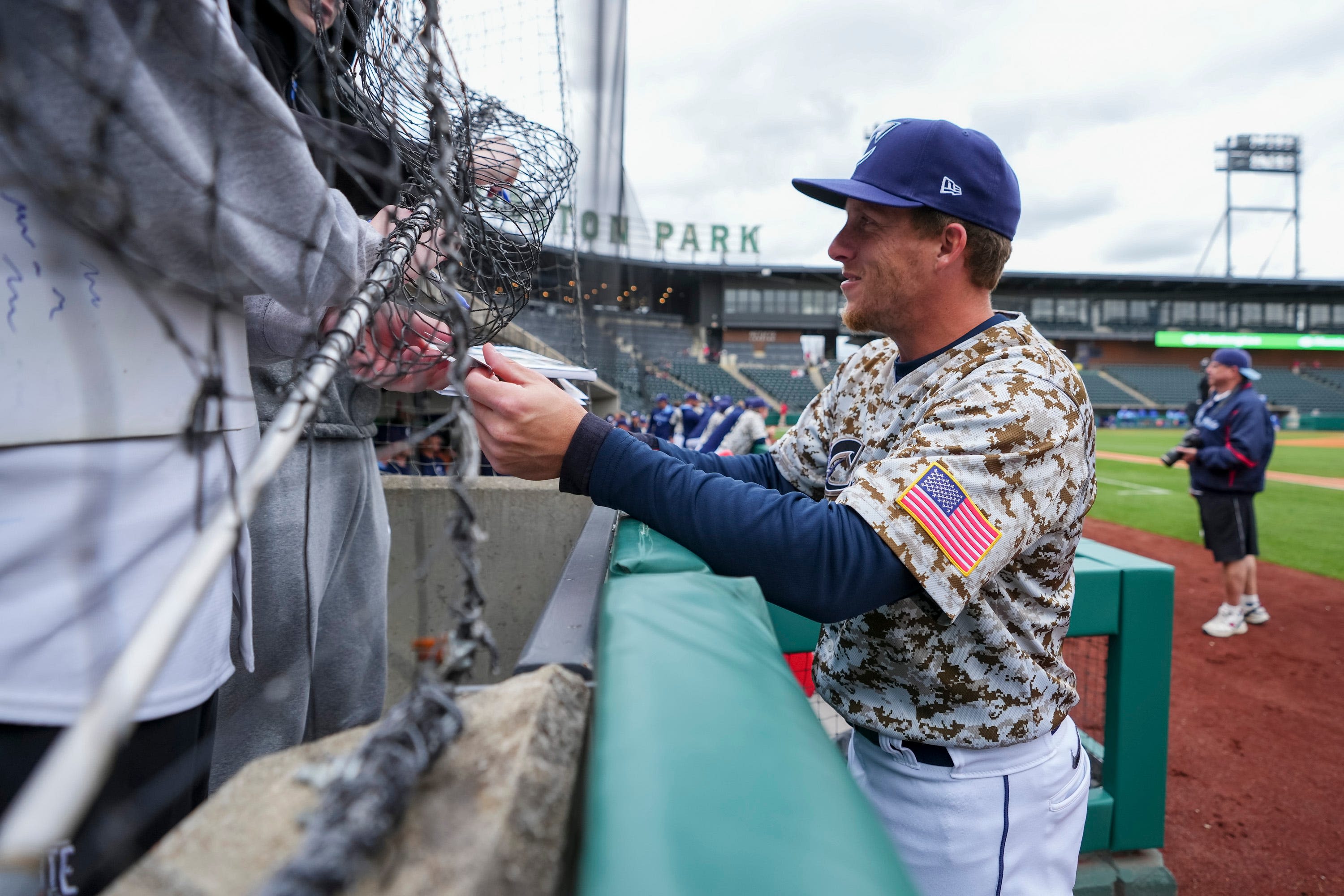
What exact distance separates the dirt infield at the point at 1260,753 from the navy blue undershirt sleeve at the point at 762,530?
2505mm

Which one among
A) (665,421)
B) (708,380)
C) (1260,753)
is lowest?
(1260,753)

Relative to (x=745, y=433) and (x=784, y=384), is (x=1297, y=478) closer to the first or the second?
(x=745, y=433)

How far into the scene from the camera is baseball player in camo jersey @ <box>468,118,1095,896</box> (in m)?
1.14

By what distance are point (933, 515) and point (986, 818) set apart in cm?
67

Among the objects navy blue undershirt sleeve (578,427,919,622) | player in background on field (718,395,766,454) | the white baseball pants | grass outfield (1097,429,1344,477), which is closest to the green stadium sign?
grass outfield (1097,429,1344,477)

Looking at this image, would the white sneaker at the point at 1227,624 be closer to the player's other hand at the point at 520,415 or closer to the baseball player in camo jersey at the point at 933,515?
the baseball player in camo jersey at the point at 933,515

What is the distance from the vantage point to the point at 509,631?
3080mm

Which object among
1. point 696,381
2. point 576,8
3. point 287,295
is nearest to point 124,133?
point 287,295

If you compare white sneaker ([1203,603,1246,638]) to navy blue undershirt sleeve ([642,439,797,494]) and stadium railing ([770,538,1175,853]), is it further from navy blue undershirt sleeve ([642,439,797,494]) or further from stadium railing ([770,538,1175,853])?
navy blue undershirt sleeve ([642,439,797,494])

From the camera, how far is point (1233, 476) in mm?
4844

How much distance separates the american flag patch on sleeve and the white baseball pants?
48cm

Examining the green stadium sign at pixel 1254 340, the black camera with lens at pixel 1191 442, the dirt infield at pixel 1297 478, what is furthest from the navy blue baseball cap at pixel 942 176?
the green stadium sign at pixel 1254 340

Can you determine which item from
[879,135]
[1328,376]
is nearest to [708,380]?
[879,135]

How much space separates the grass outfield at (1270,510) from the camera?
24.2 ft
